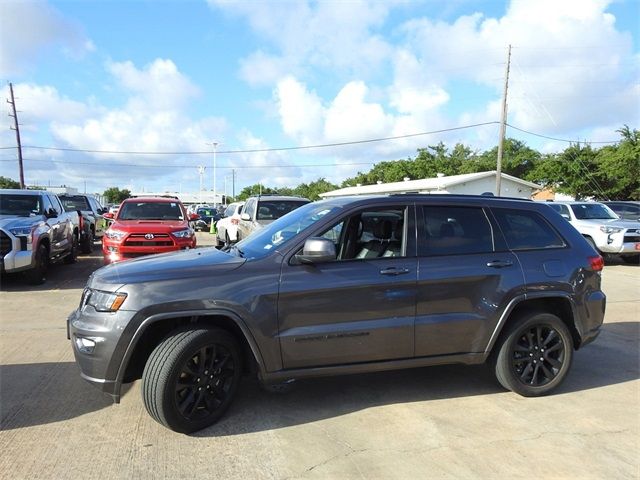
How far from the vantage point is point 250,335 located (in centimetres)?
374

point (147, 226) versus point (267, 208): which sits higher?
point (267, 208)

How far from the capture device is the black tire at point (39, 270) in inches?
375

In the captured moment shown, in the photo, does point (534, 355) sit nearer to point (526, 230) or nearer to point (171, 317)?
point (526, 230)

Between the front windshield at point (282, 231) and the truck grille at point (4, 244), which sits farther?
the truck grille at point (4, 244)

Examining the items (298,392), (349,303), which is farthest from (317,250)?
(298,392)

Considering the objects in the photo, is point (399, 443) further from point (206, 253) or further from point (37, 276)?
point (37, 276)

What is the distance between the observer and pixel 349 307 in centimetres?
395

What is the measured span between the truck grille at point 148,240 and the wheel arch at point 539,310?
23.5 feet

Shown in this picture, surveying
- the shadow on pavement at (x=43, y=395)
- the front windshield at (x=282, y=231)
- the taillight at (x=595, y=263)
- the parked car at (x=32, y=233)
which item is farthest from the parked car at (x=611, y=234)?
the shadow on pavement at (x=43, y=395)

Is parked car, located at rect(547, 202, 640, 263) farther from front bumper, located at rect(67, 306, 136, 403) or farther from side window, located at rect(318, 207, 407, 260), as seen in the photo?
front bumper, located at rect(67, 306, 136, 403)

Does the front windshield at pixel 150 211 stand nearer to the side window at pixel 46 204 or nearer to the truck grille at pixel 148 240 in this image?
the truck grille at pixel 148 240

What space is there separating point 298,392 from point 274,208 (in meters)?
8.43

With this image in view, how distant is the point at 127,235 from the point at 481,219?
23.9 ft

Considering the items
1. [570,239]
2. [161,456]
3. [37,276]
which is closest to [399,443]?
[161,456]
